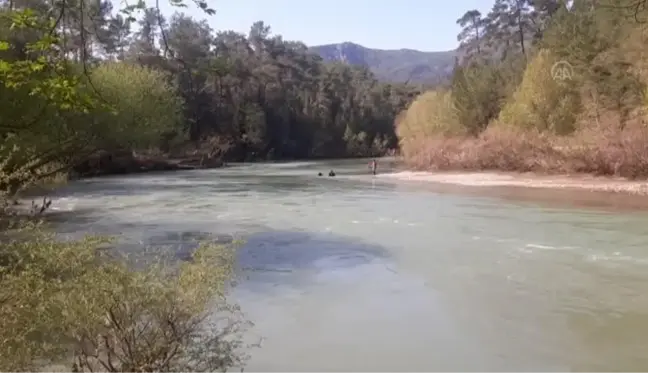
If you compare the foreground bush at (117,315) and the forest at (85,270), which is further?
the foreground bush at (117,315)

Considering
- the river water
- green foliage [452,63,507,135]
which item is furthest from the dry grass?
the river water

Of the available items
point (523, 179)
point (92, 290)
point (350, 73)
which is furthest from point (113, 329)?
point (350, 73)

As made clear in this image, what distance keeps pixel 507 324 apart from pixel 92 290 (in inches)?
231

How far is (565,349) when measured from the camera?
8.30 m

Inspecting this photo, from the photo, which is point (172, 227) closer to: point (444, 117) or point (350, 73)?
point (444, 117)

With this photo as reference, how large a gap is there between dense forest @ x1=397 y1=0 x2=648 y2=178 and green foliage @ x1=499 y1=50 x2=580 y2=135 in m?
0.06

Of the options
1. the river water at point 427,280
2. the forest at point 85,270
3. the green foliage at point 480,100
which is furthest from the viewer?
the green foliage at point 480,100

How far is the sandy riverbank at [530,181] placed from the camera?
1190 inches

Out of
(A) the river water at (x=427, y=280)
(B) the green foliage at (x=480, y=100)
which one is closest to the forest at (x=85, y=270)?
(A) the river water at (x=427, y=280)

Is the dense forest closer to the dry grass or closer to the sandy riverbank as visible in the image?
the dry grass

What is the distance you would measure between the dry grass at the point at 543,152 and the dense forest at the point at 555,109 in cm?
6

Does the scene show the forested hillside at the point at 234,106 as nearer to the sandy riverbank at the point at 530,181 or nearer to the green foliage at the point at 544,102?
the sandy riverbank at the point at 530,181

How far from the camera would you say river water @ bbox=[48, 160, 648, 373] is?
818 cm

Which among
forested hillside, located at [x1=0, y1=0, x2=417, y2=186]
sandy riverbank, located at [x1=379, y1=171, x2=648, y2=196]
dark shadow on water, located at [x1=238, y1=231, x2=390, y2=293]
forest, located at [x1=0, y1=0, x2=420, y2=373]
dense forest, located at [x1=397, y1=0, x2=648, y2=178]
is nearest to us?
forest, located at [x1=0, y1=0, x2=420, y2=373]
